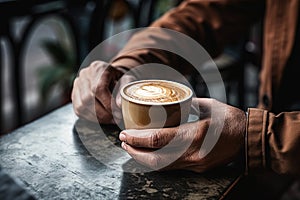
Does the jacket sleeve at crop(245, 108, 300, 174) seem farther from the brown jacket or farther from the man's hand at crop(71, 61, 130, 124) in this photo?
the brown jacket

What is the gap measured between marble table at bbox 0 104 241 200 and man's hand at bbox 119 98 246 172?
29 mm

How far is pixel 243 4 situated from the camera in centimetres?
192

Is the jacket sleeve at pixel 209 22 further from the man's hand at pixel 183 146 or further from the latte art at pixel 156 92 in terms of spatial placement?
the man's hand at pixel 183 146

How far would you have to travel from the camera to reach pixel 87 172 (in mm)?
1012

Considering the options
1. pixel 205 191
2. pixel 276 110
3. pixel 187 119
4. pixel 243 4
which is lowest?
pixel 276 110

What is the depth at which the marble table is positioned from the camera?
3.10 ft

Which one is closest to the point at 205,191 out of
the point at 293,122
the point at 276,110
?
the point at 293,122

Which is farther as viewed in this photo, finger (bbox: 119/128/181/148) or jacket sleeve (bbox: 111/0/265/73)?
jacket sleeve (bbox: 111/0/265/73)

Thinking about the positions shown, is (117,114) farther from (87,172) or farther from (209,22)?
(209,22)

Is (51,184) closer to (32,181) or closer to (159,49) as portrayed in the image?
(32,181)

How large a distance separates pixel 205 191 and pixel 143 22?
2.42 meters

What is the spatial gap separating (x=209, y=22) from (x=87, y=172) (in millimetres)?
1077

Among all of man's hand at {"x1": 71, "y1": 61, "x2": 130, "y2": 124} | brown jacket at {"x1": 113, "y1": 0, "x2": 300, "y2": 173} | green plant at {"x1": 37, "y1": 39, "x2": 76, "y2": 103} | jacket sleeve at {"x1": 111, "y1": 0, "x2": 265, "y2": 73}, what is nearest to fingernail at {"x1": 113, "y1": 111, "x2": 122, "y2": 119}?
man's hand at {"x1": 71, "y1": 61, "x2": 130, "y2": 124}

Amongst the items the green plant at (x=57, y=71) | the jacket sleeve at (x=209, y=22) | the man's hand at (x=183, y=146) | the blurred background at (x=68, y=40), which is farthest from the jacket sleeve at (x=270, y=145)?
the green plant at (x=57, y=71)
